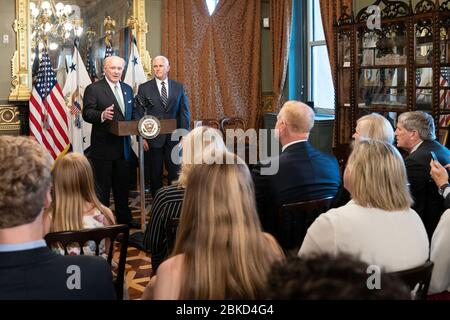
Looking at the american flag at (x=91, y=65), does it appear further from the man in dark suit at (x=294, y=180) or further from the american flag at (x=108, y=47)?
the man in dark suit at (x=294, y=180)

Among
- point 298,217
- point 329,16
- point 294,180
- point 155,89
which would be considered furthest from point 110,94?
point 329,16

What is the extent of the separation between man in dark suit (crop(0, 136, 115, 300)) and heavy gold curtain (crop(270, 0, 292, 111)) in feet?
21.8

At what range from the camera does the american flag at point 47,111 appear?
704 cm

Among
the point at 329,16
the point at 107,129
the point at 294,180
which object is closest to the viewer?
the point at 294,180

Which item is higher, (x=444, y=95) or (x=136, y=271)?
(x=444, y=95)

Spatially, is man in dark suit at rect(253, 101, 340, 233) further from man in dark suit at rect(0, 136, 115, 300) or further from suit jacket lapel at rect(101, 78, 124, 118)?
suit jacket lapel at rect(101, 78, 124, 118)

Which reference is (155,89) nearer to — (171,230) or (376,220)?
(171,230)

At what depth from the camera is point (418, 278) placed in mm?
1894

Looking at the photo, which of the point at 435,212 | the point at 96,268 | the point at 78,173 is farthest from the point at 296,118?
the point at 96,268

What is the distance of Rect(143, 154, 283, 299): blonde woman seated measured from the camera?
5.43 ft

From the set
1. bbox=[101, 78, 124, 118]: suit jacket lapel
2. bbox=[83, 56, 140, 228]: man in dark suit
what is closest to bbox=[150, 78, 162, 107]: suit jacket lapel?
bbox=[83, 56, 140, 228]: man in dark suit

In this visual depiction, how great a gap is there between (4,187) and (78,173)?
4.08 ft

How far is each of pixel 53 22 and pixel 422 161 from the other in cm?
538
